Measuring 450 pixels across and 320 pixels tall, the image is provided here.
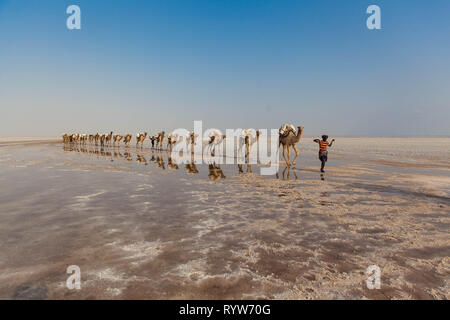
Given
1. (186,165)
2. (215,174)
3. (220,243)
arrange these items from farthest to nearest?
1. (186,165)
2. (215,174)
3. (220,243)

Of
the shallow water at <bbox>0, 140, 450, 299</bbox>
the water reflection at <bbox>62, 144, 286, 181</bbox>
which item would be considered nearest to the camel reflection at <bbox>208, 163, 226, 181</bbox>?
the water reflection at <bbox>62, 144, 286, 181</bbox>

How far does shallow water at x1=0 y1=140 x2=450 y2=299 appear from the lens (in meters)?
3.33

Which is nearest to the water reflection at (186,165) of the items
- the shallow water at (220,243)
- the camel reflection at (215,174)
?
the camel reflection at (215,174)

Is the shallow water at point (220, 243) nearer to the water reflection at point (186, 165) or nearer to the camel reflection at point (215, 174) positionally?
the camel reflection at point (215, 174)

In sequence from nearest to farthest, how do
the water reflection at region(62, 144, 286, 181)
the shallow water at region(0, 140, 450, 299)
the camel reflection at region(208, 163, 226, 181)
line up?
the shallow water at region(0, 140, 450, 299) < the camel reflection at region(208, 163, 226, 181) < the water reflection at region(62, 144, 286, 181)

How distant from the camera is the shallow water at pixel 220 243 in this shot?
3.33 metres

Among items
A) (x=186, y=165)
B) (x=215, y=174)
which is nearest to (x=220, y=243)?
(x=215, y=174)

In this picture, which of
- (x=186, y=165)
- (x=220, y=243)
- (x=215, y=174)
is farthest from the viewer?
(x=186, y=165)

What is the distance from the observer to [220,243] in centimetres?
486

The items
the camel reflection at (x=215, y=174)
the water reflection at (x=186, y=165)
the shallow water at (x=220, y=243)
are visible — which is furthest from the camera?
the water reflection at (x=186, y=165)

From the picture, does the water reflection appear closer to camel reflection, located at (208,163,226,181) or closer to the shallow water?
camel reflection, located at (208,163,226,181)

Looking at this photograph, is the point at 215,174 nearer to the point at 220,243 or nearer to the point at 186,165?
the point at 186,165
